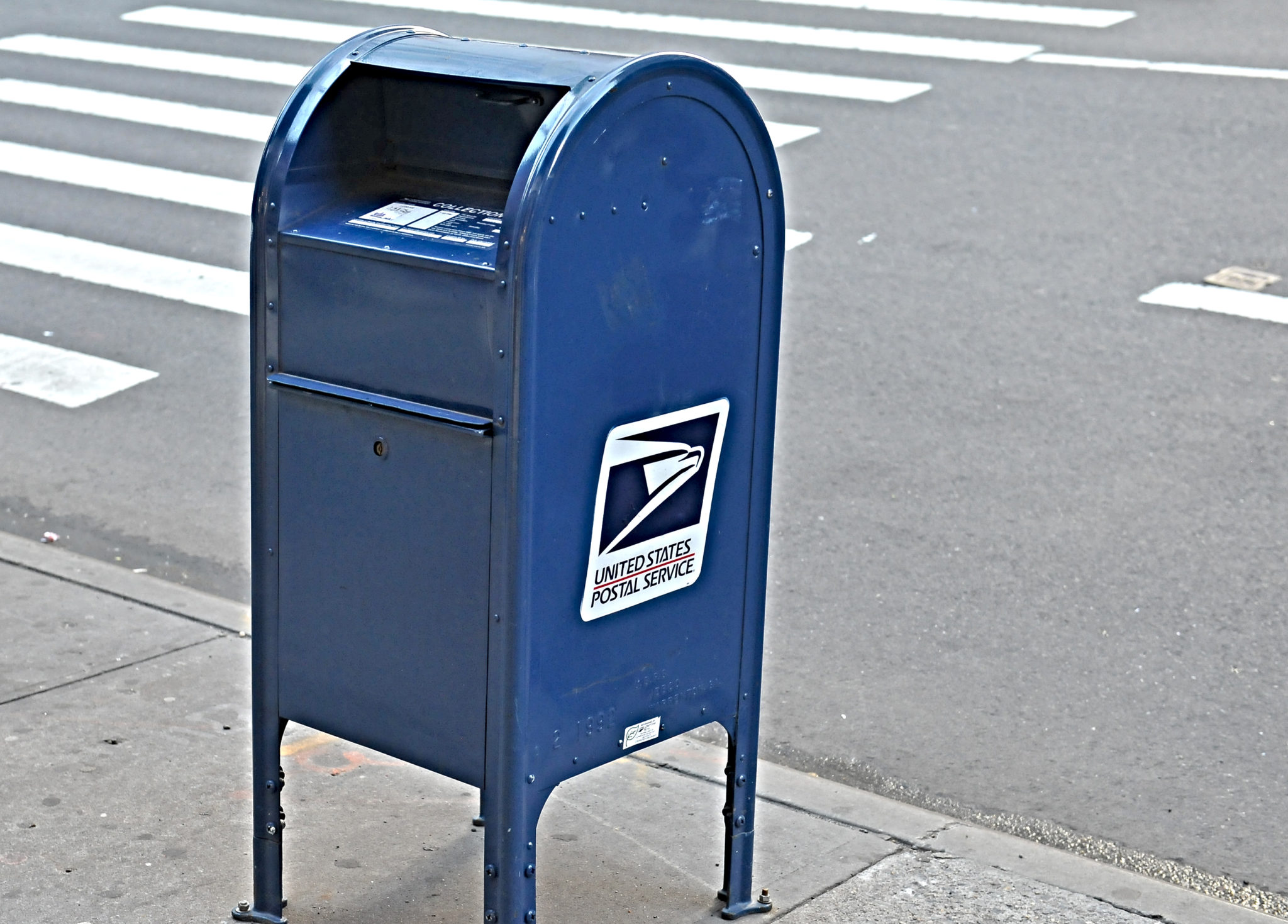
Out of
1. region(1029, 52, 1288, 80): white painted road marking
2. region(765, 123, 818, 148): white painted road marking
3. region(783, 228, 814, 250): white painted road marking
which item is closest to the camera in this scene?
region(783, 228, 814, 250): white painted road marking

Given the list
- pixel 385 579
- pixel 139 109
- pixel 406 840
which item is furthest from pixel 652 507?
pixel 139 109

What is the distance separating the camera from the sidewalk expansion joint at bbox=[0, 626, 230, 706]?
203 inches

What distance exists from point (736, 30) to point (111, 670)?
11179 millimetres

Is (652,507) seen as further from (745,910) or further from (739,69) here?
(739,69)

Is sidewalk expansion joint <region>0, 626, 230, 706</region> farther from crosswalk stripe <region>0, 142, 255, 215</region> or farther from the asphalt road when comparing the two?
crosswalk stripe <region>0, 142, 255, 215</region>

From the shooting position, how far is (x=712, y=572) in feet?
12.8

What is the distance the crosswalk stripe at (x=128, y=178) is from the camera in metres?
10.8

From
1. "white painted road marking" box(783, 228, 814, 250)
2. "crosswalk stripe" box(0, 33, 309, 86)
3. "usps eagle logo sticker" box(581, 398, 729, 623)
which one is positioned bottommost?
"white painted road marking" box(783, 228, 814, 250)

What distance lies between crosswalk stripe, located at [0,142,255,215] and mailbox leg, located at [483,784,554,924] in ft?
24.8

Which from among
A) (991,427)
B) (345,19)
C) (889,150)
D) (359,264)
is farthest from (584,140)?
(345,19)

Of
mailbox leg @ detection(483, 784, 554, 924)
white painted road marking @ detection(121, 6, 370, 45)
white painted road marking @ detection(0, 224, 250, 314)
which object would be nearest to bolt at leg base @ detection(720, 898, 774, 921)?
mailbox leg @ detection(483, 784, 554, 924)

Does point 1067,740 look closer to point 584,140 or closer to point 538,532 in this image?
point 538,532

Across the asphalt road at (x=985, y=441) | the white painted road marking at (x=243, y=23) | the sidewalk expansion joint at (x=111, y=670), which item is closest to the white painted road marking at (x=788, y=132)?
the asphalt road at (x=985, y=441)

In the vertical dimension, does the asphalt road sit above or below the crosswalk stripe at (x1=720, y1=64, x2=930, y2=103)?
below
